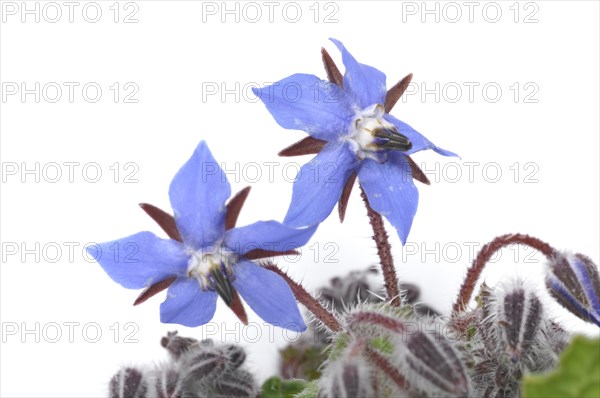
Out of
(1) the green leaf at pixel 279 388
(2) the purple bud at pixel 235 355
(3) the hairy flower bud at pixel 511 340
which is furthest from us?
(1) the green leaf at pixel 279 388

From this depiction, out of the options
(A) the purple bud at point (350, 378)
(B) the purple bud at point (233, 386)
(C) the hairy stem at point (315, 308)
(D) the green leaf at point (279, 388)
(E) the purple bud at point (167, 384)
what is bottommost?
(D) the green leaf at point (279, 388)

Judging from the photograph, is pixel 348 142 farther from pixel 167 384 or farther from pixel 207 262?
pixel 167 384

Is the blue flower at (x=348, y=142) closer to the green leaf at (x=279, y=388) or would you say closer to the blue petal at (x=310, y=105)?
the blue petal at (x=310, y=105)

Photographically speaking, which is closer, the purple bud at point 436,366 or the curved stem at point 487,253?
the purple bud at point 436,366

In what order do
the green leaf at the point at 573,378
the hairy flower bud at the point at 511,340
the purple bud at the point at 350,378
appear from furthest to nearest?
the hairy flower bud at the point at 511,340 < the purple bud at the point at 350,378 < the green leaf at the point at 573,378

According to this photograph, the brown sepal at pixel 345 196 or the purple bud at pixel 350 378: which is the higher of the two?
the brown sepal at pixel 345 196

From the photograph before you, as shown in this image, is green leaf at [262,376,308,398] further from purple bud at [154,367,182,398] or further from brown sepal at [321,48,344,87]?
brown sepal at [321,48,344,87]

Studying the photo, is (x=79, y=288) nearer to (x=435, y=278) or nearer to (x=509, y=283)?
(x=435, y=278)

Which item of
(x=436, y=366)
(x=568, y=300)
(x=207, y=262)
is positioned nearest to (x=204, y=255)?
(x=207, y=262)

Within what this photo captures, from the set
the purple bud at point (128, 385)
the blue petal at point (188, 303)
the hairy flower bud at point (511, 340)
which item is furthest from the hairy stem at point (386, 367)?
the purple bud at point (128, 385)
